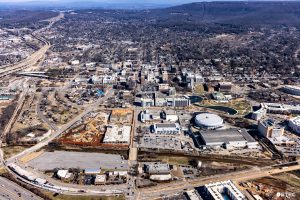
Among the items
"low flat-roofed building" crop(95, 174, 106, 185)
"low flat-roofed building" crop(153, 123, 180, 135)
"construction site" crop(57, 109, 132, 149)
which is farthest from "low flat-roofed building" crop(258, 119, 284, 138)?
"low flat-roofed building" crop(95, 174, 106, 185)

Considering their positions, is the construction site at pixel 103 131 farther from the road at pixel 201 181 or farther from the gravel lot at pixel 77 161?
the road at pixel 201 181

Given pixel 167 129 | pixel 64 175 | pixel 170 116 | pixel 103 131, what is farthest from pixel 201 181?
pixel 103 131

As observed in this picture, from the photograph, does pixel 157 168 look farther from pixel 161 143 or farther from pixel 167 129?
pixel 167 129

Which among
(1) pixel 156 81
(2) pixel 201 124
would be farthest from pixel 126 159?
(1) pixel 156 81

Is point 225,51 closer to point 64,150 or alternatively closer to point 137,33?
point 137,33

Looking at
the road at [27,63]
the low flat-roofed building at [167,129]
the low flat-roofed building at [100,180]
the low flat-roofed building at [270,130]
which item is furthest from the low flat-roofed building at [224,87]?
the road at [27,63]

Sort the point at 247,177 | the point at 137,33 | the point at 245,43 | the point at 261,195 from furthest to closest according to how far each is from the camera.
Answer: the point at 137,33 < the point at 245,43 < the point at 247,177 < the point at 261,195
